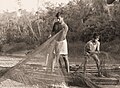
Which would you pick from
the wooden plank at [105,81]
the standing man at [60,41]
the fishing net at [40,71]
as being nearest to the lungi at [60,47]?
the standing man at [60,41]

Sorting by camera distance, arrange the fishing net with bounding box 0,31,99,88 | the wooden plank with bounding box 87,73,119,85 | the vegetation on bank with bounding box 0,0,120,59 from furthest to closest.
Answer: the vegetation on bank with bounding box 0,0,120,59 < the wooden plank with bounding box 87,73,119,85 < the fishing net with bounding box 0,31,99,88

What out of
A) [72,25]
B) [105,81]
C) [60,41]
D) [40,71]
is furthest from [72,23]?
[40,71]

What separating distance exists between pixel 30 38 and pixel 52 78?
16.0 m

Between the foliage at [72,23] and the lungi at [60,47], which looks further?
the foliage at [72,23]

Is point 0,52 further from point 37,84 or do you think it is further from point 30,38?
point 37,84

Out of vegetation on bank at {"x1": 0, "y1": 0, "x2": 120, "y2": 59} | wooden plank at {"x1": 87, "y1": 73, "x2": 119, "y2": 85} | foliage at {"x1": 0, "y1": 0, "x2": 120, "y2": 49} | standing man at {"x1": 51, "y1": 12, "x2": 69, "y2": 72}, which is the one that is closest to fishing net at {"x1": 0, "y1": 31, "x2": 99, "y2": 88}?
standing man at {"x1": 51, "y1": 12, "x2": 69, "y2": 72}

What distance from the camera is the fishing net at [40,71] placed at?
6828mm

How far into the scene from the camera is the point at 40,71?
23.9ft

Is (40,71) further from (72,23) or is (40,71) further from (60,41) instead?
(72,23)

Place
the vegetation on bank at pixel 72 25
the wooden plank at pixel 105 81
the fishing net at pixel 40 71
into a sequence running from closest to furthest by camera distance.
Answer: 1. the fishing net at pixel 40 71
2. the wooden plank at pixel 105 81
3. the vegetation on bank at pixel 72 25

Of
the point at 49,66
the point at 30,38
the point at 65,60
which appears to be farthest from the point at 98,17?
the point at 49,66

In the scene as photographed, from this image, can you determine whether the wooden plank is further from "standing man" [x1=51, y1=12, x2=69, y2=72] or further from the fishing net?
"standing man" [x1=51, y1=12, x2=69, y2=72]

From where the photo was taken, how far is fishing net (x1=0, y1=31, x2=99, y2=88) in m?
6.83

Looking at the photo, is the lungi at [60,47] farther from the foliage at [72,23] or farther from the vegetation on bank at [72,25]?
the foliage at [72,23]
